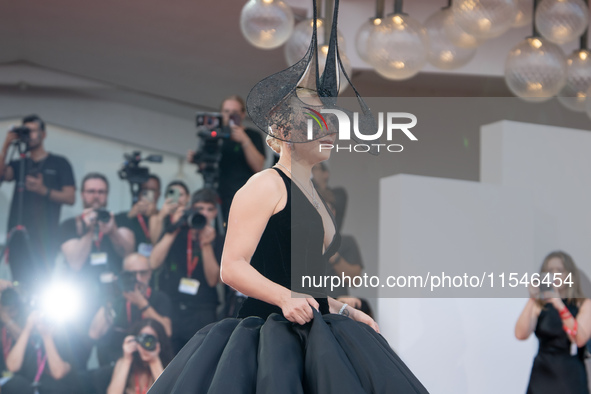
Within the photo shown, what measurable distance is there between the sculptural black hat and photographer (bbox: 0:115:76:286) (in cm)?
318

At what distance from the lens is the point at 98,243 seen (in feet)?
14.5

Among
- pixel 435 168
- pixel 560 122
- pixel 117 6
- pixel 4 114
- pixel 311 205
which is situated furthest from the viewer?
pixel 4 114

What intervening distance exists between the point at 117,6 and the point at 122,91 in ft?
4.61

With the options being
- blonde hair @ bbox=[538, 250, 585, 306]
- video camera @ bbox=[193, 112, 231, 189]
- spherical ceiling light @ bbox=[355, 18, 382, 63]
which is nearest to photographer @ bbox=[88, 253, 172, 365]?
video camera @ bbox=[193, 112, 231, 189]

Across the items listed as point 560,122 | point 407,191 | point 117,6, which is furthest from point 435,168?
point 117,6

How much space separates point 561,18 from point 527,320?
4.24 feet

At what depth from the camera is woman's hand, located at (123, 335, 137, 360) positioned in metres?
3.93

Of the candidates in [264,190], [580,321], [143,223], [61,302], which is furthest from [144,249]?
[264,190]

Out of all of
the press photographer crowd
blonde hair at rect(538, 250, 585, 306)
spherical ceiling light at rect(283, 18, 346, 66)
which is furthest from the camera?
the press photographer crowd

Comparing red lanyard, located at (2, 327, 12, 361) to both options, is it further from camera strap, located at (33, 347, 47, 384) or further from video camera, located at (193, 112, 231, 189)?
video camera, located at (193, 112, 231, 189)

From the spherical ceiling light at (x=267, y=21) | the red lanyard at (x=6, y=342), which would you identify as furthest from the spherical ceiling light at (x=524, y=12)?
the red lanyard at (x=6, y=342)

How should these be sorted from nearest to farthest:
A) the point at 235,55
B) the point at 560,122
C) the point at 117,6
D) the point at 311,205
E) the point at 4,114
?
the point at 311,205 < the point at 560,122 < the point at 117,6 < the point at 235,55 < the point at 4,114

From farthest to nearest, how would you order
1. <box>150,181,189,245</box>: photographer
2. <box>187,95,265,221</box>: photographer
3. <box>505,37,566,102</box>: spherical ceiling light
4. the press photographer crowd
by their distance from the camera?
<box>150,181,189,245</box>: photographer, <box>187,95,265,221</box>: photographer, the press photographer crowd, <box>505,37,566,102</box>: spherical ceiling light

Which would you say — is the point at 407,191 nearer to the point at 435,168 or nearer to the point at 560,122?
the point at 435,168
